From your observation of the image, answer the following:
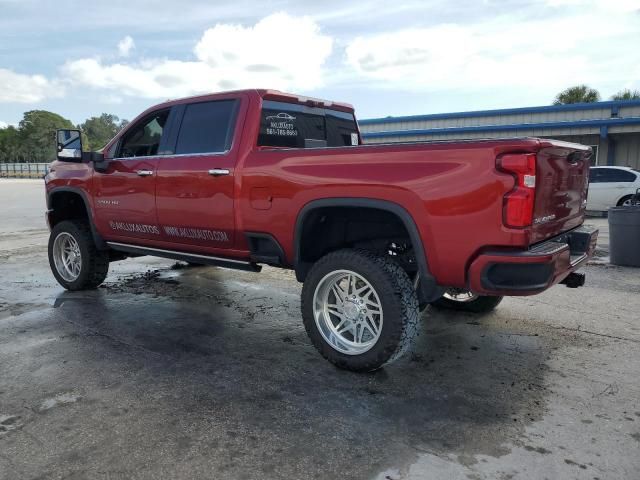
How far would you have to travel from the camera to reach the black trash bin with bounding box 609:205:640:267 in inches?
290

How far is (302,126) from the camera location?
4980 mm

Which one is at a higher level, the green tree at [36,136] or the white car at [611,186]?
the green tree at [36,136]

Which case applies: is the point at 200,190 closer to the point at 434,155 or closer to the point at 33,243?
the point at 434,155

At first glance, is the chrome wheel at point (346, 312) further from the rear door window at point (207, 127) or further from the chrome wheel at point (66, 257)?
the chrome wheel at point (66, 257)

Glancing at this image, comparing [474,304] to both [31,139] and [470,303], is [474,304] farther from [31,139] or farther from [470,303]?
[31,139]

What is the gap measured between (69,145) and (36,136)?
111 m

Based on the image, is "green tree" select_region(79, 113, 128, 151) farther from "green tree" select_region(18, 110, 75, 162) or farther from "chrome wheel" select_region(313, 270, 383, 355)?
"chrome wheel" select_region(313, 270, 383, 355)

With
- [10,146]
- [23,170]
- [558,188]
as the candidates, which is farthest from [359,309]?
[10,146]

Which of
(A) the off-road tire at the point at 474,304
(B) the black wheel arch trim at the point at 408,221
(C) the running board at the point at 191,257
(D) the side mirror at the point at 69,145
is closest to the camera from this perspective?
(B) the black wheel arch trim at the point at 408,221

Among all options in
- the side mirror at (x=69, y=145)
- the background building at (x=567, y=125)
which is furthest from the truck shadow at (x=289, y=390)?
the background building at (x=567, y=125)

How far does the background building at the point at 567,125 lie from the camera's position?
19.2 meters

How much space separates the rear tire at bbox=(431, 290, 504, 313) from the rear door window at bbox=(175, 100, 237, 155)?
8.28 ft

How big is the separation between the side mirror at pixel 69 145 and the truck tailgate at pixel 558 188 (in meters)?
4.55

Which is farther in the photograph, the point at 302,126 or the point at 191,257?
the point at 302,126
